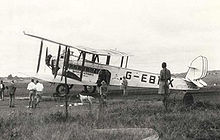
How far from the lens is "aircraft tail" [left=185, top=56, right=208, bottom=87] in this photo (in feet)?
66.2

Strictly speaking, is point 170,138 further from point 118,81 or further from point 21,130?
point 118,81

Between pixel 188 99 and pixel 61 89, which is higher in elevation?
pixel 188 99

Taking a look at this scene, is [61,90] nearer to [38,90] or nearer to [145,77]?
[145,77]

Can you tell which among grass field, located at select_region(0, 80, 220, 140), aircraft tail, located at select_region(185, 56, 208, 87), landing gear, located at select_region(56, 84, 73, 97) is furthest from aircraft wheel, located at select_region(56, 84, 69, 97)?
grass field, located at select_region(0, 80, 220, 140)

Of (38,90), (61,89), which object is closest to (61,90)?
(61,89)

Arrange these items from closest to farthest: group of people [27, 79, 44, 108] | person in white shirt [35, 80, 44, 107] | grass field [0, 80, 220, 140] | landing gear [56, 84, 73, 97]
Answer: grass field [0, 80, 220, 140] → group of people [27, 79, 44, 108] → person in white shirt [35, 80, 44, 107] → landing gear [56, 84, 73, 97]

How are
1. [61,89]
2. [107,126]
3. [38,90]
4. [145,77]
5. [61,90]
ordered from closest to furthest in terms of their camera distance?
[107,126], [38,90], [145,77], [61,90], [61,89]

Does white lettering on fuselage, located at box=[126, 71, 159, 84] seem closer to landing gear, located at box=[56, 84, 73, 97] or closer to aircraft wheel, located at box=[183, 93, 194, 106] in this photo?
landing gear, located at box=[56, 84, 73, 97]

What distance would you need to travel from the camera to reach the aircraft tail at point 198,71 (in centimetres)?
2017

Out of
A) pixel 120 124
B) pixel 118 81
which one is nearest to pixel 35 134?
pixel 120 124

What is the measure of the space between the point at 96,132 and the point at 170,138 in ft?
5.76

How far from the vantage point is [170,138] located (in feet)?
25.8

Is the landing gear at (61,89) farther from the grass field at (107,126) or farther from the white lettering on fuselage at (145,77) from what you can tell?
the grass field at (107,126)

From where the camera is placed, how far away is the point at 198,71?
20.7m
